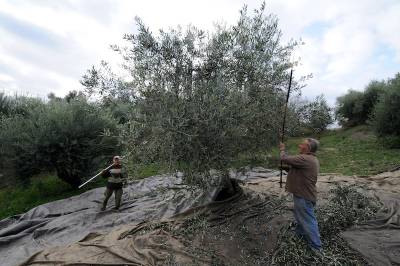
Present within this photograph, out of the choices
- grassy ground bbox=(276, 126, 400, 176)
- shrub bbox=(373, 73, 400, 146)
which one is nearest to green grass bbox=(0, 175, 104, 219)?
grassy ground bbox=(276, 126, 400, 176)

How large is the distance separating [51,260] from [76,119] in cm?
817

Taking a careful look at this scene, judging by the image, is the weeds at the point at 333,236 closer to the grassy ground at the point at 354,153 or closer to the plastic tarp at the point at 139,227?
the plastic tarp at the point at 139,227

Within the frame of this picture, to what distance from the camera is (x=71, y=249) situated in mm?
7871

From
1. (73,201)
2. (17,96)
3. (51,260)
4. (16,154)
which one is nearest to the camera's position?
(51,260)

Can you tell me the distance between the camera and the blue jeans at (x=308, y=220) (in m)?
7.03

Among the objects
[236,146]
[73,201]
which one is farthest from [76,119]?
[236,146]

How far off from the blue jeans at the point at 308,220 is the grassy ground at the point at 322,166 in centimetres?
171

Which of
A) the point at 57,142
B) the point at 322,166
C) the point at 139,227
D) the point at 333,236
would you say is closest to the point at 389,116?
the point at 322,166

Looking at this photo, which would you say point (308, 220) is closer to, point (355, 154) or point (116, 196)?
point (116, 196)

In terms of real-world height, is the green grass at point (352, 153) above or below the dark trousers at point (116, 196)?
above

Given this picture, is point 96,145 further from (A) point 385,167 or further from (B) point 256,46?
(A) point 385,167

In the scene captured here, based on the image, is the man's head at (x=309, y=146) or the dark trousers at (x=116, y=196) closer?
the man's head at (x=309, y=146)

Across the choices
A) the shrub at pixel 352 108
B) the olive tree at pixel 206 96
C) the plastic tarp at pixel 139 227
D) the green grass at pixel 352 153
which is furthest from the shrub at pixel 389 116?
the olive tree at pixel 206 96

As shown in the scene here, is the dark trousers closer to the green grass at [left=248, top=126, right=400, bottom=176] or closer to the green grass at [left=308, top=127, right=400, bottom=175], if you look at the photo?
the green grass at [left=248, top=126, right=400, bottom=176]
